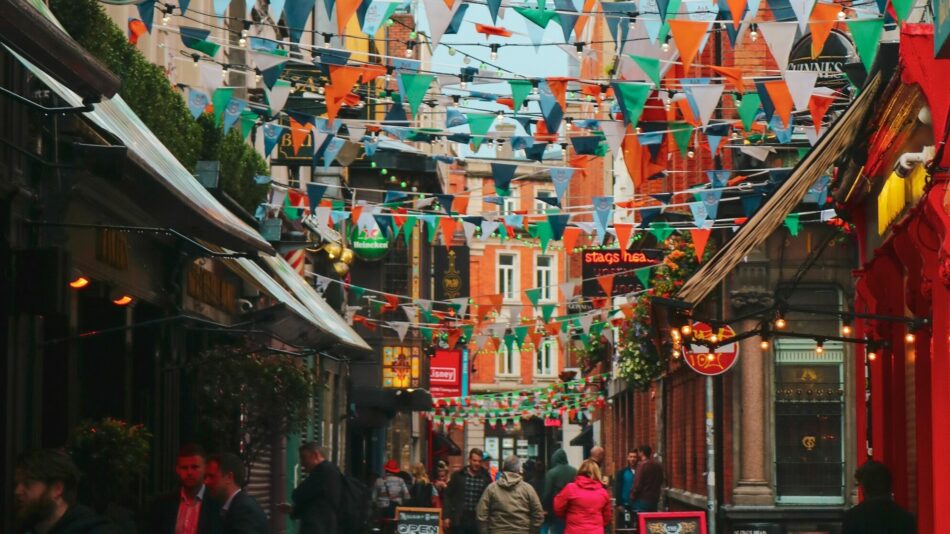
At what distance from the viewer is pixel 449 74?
1517 cm

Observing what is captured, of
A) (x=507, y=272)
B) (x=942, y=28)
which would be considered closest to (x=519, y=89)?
(x=942, y=28)

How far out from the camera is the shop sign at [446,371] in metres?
50.2

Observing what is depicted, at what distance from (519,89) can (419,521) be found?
9653 mm

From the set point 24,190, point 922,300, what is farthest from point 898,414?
point 24,190

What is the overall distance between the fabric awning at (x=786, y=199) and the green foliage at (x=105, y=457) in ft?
14.4

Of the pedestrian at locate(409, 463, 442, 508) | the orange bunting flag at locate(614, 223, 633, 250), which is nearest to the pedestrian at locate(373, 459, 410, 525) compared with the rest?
the pedestrian at locate(409, 463, 442, 508)

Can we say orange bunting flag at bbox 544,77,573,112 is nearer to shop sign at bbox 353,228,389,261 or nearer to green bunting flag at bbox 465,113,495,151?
green bunting flag at bbox 465,113,495,151

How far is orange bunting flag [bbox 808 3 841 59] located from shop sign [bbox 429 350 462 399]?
3715cm

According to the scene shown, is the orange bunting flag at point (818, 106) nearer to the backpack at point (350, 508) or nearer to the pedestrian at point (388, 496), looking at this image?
the backpack at point (350, 508)

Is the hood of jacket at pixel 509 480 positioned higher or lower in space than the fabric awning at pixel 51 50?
lower

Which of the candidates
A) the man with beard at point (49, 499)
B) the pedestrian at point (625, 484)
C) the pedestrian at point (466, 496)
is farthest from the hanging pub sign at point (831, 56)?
the man with beard at point (49, 499)

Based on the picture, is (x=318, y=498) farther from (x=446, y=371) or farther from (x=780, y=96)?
(x=446, y=371)

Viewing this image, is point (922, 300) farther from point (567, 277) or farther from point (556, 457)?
point (567, 277)

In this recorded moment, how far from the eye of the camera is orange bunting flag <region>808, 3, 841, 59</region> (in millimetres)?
12055
